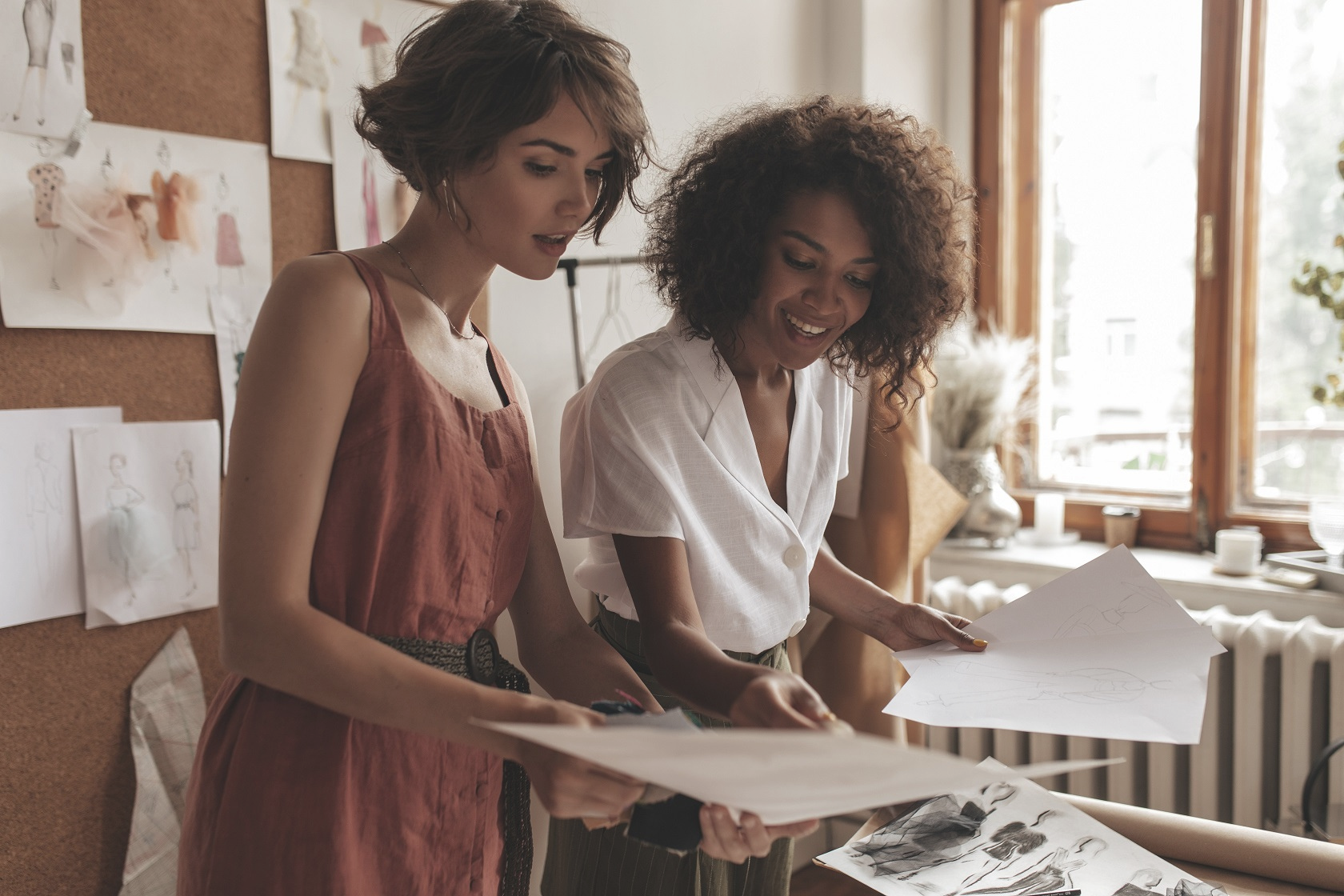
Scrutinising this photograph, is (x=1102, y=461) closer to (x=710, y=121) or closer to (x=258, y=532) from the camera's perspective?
(x=710, y=121)

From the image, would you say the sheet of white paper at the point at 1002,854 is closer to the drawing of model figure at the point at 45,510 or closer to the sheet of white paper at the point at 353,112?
the drawing of model figure at the point at 45,510

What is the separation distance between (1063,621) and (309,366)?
30.0 inches

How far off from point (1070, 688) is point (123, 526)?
3.72ft

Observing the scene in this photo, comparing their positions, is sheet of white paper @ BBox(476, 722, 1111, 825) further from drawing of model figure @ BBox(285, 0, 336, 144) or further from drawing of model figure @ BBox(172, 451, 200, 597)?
drawing of model figure @ BBox(285, 0, 336, 144)

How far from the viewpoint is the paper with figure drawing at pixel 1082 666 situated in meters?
0.85

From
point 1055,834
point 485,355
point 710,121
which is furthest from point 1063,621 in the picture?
point 710,121

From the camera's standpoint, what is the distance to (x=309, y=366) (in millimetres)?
767

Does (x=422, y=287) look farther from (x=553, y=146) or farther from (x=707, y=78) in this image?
(x=707, y=78)

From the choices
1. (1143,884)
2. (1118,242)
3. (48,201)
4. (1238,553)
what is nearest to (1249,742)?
(1238,553)

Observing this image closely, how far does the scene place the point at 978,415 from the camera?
8.36ft

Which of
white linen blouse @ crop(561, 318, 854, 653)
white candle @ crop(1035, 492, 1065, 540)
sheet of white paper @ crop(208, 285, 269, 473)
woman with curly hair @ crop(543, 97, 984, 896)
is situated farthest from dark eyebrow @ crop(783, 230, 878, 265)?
white candle @ crop(1035, 492, 1065, 540)

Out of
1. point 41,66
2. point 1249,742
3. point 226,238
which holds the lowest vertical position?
point 1249,742

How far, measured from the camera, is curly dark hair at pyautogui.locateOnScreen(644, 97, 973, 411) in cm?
113

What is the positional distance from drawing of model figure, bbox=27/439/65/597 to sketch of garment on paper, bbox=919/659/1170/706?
1.04 meters
